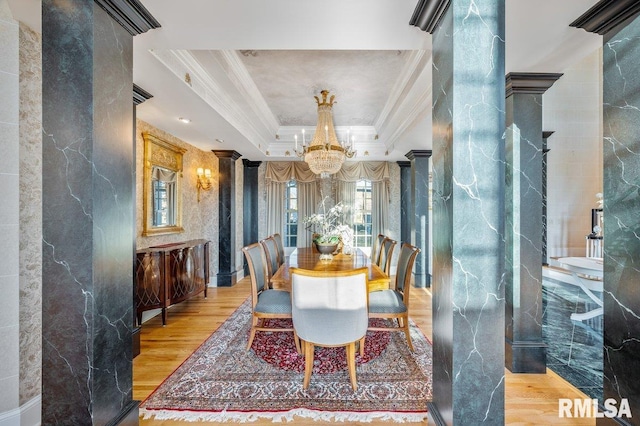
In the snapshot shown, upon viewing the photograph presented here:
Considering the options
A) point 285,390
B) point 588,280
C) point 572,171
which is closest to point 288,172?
point 285,390

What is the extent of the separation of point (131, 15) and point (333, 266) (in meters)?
2.47

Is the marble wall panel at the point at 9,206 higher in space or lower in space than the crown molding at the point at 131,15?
lower

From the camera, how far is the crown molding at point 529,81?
2250 millimetres

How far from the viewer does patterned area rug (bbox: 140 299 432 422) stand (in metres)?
1.84

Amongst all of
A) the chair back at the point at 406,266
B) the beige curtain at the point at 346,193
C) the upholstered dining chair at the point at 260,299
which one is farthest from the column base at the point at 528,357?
the beige curtain at the point at 346,193

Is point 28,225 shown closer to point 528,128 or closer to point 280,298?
point 280,298

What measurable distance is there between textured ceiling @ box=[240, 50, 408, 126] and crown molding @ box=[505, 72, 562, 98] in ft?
3.54

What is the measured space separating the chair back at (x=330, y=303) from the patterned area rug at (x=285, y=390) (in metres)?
0.41

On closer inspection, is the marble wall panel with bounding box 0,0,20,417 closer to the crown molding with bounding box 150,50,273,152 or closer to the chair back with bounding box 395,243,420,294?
the crown molding with bounding box 150,50,273,152

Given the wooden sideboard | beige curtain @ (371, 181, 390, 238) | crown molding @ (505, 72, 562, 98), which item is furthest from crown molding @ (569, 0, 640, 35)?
beige curtain @ (371, 181, 390, 238)

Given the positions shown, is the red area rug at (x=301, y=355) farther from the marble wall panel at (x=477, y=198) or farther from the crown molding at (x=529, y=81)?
the crown molding at (x=529, y=81)

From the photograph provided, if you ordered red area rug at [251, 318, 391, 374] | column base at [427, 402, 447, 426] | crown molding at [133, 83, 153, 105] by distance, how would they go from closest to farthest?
column base at [427, 402, 447, 426] → red area rug at [251, 318, 391, 374] → crown molding at [133, 83, 153, 105]

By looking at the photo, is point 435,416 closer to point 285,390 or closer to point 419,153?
point 285,390

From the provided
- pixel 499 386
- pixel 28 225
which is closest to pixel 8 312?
pixel 28 225
